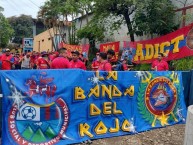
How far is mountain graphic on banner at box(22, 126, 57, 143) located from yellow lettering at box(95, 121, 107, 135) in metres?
0.94

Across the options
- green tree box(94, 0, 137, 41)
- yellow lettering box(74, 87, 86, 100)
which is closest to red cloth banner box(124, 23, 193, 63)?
green tree box(94, 0, 137, 41)

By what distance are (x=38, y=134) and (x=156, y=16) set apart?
10.8 meters

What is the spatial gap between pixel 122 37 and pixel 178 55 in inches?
381

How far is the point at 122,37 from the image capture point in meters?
20.5

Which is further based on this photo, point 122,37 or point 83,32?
point 83,32

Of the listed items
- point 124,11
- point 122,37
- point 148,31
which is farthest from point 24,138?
point 122,37

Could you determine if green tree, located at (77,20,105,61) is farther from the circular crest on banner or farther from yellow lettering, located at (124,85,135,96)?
yellow lettering, located at (124,85,135,96)

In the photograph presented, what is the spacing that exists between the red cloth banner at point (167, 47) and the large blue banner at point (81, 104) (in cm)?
341

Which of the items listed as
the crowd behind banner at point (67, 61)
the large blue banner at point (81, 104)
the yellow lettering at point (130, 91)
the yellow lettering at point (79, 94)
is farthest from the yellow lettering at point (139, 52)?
the yellow lettering at point (79, 94)

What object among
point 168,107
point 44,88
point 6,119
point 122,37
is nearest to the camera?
point 6,119

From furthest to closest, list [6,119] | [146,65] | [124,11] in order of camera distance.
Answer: [124,11]
[146,65]
[6,119]

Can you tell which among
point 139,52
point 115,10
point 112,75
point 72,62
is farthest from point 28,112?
point 115,10

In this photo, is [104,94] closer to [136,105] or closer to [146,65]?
[136,105]

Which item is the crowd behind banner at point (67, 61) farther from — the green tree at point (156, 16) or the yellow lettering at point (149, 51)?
the green tree at point (156, 16)
